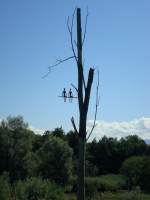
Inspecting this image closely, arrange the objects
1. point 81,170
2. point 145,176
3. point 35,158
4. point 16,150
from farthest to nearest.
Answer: point 145,176
point 35,158
point 16,150
point 81,170

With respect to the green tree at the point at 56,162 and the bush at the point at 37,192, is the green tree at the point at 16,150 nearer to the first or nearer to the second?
the green tree at the point at 56,162

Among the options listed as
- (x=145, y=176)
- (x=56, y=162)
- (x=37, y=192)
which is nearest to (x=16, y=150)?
(x=56, y=162)

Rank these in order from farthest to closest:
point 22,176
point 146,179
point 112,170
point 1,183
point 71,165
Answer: point 112,170, point 71,165, point 146,179, point 22,176, point 1,183

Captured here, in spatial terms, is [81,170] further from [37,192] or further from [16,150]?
[16,150]

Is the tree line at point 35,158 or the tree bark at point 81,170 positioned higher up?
the tree line at point 35,158

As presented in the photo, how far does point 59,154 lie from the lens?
2714 inches

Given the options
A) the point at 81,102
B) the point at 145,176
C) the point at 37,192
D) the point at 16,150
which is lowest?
the point at 37,192

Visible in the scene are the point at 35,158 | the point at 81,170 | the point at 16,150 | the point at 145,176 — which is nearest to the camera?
the point at 81,170

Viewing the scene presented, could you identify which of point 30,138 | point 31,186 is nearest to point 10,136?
point 30,138

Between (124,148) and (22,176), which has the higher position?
(124,148)

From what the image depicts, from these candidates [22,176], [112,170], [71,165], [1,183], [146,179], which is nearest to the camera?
[1,183]

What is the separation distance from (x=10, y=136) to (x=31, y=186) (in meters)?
31.9

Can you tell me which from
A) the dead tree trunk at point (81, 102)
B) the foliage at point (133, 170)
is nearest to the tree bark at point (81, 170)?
the dead tree trunk at point (81, 102)

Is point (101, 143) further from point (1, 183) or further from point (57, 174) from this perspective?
point (1, 183)
